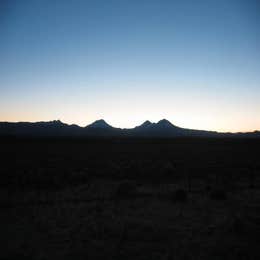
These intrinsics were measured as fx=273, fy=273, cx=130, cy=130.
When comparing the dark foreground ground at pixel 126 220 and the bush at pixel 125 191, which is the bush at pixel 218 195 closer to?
the dark foreground ground at pixel 126 220

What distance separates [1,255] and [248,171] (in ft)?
69.6

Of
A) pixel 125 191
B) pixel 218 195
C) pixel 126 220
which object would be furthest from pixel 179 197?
pixel 126 220

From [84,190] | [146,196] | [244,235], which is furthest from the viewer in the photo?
[84,190]

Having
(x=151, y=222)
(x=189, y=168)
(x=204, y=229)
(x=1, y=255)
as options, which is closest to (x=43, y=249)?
(x=1, y=255)

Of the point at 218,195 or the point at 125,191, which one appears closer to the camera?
the point at 218,195

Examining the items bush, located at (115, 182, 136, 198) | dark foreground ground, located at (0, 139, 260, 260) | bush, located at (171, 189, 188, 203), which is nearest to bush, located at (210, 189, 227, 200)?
dark foreground ground, located at (0, 139, 260, 260)

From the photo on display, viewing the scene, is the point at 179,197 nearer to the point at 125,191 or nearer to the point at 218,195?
the point at 218,195

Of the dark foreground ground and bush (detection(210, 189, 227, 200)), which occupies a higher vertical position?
bush (detection(210, 189, 227, 200))

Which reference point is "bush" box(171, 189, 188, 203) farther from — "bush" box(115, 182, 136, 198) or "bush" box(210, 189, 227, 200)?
"bush" box(115, 182, 136, 198)

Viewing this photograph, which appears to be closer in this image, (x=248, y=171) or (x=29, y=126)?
(x=248, y=171)

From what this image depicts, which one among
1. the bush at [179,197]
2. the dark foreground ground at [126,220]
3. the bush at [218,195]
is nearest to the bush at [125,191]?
the dark foreground ground at [126,220]

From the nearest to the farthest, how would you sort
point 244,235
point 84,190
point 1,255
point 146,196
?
point 1,255 → point 244,235 → point 146,196 → point 84,190

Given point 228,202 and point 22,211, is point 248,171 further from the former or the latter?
point 22,211

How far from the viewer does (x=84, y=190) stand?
16719 mm
